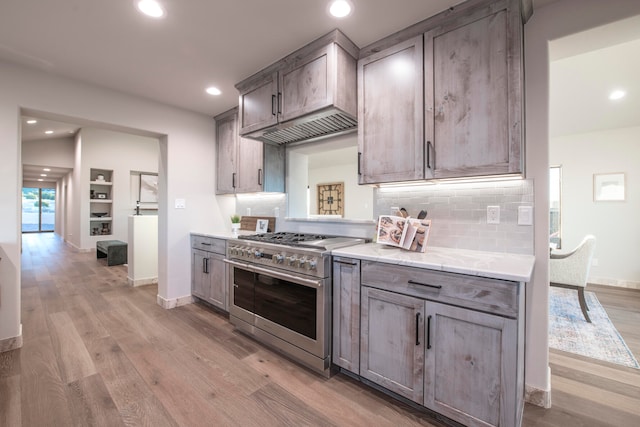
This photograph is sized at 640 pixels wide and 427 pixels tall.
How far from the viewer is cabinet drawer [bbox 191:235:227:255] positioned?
10.1 ft

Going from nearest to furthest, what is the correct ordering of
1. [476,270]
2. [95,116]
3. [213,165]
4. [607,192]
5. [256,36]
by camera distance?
[476,270] → [256,36] → [95,116] → [213,165] → [607,192]

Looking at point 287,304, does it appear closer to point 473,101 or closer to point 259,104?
point 259,104

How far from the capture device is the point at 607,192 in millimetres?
4359

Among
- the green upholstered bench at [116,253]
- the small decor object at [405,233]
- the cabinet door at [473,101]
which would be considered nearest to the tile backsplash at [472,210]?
the small decor object at [405,233]

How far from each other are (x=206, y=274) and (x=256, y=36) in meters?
2.52

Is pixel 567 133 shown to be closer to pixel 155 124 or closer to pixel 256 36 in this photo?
pixel 256 36

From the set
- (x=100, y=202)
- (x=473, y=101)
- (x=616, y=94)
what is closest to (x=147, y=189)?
(x=100, y=202)

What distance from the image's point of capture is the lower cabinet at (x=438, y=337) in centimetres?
133

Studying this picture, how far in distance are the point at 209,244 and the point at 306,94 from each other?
2041 mm

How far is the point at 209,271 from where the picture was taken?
324 centimetres

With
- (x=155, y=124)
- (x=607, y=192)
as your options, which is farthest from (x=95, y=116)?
(x=607, y=192)

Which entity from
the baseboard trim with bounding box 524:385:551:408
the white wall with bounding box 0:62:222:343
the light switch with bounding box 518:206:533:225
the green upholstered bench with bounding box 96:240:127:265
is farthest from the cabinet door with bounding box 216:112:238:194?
the green upholstered bench with bounding box 96:240:127:265

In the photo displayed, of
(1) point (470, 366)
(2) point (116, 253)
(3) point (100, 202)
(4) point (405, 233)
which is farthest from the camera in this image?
(3) point (100, 202)

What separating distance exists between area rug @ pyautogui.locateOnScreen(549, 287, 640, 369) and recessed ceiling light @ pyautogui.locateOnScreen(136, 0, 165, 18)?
3.99 metres
